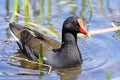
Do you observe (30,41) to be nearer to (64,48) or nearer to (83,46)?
(64,48)

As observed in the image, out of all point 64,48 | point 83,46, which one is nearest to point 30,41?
point 64,48

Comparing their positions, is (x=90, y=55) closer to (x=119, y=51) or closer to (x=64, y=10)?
(x=119, y=51)

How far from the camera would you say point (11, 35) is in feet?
31.5

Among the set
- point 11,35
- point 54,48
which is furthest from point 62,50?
point 11,35

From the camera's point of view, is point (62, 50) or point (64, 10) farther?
point (64, 10)

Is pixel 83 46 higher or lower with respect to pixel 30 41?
lower

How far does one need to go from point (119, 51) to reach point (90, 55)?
538 millimetres

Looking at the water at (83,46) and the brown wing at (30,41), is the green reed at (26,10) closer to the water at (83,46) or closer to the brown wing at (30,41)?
the water at (83,46)

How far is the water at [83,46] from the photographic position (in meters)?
8.10

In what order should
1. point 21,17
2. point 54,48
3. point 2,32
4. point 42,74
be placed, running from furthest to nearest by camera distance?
point 21,17
point 2,32
point 54,48
point 42,74

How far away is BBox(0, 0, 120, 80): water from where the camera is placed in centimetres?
810

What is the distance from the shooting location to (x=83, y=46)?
9.34 meters

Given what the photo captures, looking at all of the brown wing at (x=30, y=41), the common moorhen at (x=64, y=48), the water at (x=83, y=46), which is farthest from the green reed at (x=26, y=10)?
the common moorhen at (x=64, y=48)

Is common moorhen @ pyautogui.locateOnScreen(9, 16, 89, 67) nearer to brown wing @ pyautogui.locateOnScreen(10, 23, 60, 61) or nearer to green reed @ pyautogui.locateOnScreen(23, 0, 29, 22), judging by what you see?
brown wing @ pyautogui.locateOnScreen(10, 23, 60, 61)
